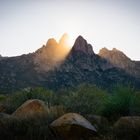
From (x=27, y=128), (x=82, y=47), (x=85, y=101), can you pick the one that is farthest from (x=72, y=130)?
(x=82, y=47)

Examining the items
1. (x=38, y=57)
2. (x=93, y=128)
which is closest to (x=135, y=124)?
(x=93, y=128)

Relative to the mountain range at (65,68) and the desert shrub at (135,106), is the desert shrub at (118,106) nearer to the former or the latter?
the desert shrub at (135,106)

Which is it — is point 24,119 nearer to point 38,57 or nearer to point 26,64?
point 26,64

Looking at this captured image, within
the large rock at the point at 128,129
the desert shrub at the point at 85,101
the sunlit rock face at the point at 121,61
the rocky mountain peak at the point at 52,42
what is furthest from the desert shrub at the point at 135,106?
the rocky mountain peak at the point at 52,42

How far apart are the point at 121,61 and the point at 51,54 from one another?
104 feet

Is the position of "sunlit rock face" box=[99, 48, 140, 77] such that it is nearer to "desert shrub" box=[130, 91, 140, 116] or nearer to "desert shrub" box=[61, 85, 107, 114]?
"desert shrub" box=[61, 85, 107, 114]

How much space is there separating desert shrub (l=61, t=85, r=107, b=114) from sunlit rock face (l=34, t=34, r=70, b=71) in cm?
Result: 11129

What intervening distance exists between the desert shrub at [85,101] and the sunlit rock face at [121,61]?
10125 centimetres

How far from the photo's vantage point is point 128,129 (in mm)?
9438

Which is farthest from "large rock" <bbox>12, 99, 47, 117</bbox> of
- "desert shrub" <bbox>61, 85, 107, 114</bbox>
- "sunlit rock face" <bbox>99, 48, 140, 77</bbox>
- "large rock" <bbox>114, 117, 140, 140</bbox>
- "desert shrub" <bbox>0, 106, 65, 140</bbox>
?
"sunlit rock face" <bbox>99, 48, 140, 77</bbox>

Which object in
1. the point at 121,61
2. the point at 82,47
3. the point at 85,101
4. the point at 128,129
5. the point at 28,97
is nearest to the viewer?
the point at 128,129

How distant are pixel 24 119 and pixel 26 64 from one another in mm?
118051

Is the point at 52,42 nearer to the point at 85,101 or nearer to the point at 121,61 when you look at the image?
the point at 121,61

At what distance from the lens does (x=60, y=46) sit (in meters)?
157
